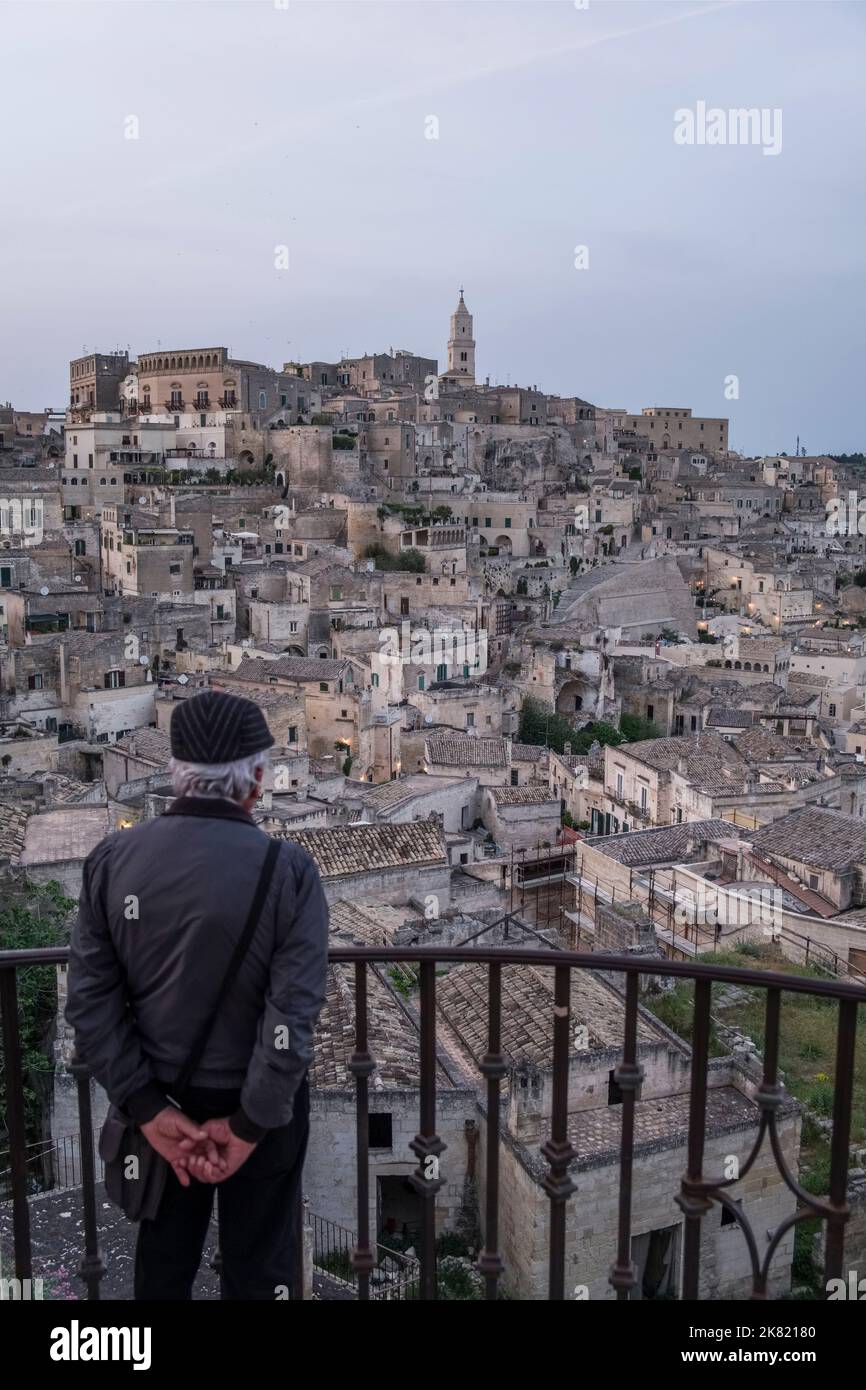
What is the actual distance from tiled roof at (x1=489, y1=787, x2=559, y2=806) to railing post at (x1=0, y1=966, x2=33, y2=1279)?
21932mm

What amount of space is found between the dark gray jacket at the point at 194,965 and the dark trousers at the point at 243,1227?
182mm

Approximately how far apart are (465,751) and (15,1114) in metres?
25.3

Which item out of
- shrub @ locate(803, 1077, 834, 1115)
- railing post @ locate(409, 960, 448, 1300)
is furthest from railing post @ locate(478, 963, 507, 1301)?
shrub @ locate(803, 1077, 834, 1115)

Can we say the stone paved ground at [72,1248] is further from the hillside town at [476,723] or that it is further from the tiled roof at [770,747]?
the tiled roof at [770,747]

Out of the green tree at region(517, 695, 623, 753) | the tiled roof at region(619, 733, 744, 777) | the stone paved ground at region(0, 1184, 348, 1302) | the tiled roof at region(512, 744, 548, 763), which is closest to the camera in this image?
the stone paved ground at region(0, 1184, 348, 1302)

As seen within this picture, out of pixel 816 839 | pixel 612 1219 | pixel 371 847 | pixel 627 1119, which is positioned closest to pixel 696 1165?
pixel 627 1119

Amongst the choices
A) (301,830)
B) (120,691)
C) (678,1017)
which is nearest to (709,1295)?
(678,1017)

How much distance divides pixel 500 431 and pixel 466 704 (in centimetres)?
3931

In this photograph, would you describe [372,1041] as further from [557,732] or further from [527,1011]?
[557,732]

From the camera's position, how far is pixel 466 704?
3309 cm

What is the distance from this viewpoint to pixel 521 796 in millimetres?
25531

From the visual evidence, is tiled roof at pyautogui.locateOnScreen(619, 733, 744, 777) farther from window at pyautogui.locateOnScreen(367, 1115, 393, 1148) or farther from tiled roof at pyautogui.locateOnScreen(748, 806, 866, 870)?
window at pyautogui.locateOnScreen(367, 1115, 393, 1148)

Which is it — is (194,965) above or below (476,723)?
above

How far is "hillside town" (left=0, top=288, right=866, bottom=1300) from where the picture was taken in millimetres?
9727
